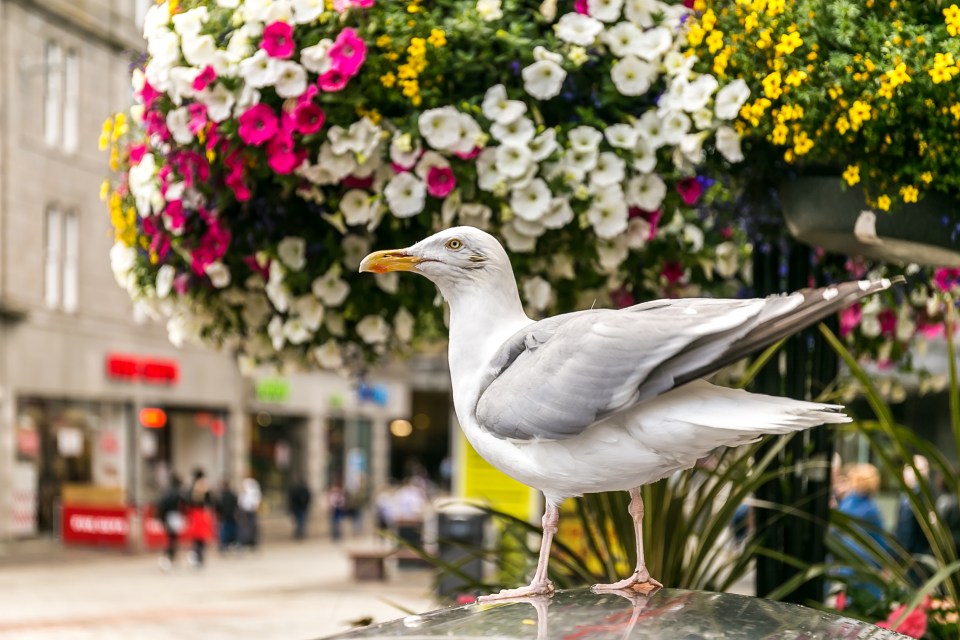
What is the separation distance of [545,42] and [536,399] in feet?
5.59

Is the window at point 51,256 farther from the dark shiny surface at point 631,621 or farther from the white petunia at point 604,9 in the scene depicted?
the dark shiny surface at point 631,621

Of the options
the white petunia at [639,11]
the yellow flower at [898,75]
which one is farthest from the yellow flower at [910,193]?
the white petunia at [639,11]

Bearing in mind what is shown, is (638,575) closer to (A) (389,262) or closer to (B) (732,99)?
(A) (389,262)

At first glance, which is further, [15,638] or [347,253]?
[15,638]

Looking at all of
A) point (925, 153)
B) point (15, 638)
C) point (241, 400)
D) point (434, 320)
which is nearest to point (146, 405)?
point (241, 400)

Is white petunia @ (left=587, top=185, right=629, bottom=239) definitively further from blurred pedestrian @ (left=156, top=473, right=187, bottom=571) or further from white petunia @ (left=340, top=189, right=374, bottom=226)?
blurred pedestrian @ (left=156, top=473, right=187, bottom=571)

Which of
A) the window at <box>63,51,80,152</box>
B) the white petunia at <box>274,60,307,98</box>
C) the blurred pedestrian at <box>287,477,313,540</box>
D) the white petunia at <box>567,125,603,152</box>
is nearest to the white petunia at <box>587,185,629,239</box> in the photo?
the white petunia at <box>567,125,603,152</box>

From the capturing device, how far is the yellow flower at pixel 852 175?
295 centimetres

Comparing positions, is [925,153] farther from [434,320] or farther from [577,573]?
[434,320]

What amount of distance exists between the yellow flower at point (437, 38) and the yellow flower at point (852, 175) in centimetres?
106

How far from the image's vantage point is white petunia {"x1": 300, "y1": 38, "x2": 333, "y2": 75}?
320 cm

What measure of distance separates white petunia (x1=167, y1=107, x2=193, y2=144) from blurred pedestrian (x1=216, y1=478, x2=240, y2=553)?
19.5m

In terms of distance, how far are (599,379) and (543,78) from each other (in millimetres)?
1630

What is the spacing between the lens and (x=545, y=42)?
3.37 m
